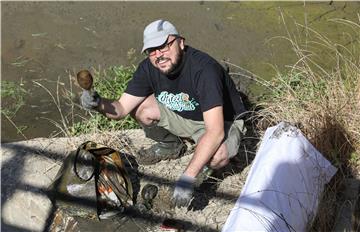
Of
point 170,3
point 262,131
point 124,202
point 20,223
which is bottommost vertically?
point 20,223

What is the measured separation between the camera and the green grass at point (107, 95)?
5.09 meters

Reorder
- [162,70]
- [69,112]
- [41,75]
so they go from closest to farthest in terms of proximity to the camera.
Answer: [162,70]
[69,112]
[41,75]

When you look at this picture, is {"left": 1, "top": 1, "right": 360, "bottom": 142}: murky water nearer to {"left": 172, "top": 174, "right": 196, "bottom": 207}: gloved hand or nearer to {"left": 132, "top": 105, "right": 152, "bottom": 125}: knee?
{"left": 132, "top": 105, "right": 152, "bottom": 125}: knee

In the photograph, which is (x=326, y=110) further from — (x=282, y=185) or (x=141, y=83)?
(x=141, y=83)

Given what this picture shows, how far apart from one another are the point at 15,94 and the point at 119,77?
995 millimetres

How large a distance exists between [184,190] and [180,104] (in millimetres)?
695

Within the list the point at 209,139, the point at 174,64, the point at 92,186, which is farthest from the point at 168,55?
the point at 92,186

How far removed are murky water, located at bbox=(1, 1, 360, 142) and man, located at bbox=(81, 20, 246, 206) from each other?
1220 millimetres

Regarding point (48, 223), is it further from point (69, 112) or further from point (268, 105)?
point (268, 105)

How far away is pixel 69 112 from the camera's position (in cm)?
550

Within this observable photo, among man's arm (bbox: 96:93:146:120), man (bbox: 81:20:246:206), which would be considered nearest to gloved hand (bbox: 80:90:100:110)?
man (bbox: 81:20:246:206)

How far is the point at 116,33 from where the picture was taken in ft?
21.4

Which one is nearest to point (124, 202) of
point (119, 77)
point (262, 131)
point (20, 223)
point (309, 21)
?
point (20, 223)

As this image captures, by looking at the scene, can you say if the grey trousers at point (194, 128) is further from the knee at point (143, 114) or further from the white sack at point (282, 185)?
the white sack at point (282, 185)
